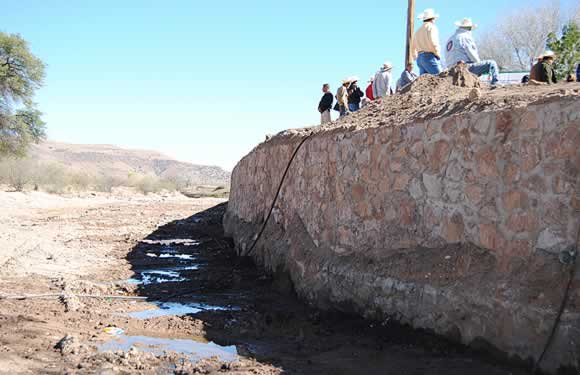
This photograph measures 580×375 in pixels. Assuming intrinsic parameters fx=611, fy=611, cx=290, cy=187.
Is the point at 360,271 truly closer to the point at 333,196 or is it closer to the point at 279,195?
the point at 333,196

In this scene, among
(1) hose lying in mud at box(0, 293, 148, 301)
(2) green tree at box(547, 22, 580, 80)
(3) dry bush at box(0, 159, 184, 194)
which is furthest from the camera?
(3) dry bush at box(0, 159, 184, 194)

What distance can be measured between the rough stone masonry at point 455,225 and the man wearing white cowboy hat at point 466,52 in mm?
2997

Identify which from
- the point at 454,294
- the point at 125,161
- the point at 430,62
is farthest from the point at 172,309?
the point at 125,161

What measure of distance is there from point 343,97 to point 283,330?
275 inches

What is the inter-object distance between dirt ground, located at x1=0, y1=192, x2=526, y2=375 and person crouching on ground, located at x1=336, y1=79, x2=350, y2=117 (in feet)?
12.3

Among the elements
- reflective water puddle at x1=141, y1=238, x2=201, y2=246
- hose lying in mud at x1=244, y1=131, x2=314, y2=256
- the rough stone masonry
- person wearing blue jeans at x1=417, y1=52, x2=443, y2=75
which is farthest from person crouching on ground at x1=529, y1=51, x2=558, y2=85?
reflective water puddle at x1=141, y1=238, x2=201, y2=246

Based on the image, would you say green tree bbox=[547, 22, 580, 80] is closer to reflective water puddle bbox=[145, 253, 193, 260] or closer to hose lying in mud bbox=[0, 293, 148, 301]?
reflective water puddle bbox=[145, 253, 193, 260]

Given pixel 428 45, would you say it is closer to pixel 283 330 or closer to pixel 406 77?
pixel 406 77

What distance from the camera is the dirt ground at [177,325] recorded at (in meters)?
5.06

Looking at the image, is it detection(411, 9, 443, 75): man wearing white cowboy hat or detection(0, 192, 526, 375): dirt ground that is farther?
detection(411, 9, 443, 75): man wearing white cowboy hat

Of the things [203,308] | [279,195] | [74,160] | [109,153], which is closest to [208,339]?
[203,308]

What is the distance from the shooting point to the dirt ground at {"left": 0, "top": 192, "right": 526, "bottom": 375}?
5.06 m

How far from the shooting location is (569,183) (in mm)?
4547

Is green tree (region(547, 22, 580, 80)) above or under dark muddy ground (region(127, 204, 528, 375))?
above
